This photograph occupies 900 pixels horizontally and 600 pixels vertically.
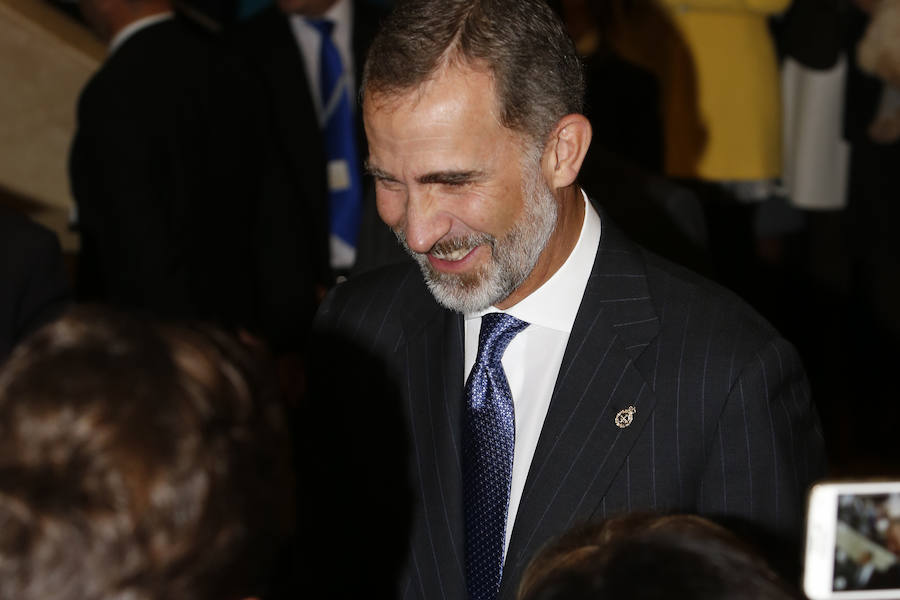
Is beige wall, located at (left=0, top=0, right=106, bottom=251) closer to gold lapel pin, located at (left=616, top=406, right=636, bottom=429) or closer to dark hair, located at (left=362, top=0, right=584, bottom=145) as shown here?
dark hair, located at (left=362, top=0, right=584, bottom=145)

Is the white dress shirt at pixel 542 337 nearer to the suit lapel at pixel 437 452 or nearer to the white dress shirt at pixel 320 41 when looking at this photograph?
the suit lapel at pixel 437 452

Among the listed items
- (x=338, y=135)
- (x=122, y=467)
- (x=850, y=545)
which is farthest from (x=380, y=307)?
(x=338, y=135)

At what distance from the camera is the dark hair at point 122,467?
0.85 m

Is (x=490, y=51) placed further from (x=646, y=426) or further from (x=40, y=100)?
(x=40, y=100)

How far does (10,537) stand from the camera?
0.85 m

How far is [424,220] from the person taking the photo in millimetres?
1637

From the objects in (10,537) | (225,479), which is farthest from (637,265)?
(10,537)

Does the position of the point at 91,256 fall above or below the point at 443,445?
below

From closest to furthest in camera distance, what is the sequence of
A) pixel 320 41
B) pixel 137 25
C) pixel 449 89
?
pixel 449 89 < pixel 137 25 < pixel 320 41

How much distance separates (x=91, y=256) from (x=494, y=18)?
2431 mm

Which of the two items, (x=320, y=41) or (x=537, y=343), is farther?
(x=320, y=41)

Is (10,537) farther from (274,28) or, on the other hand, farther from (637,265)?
(274,28)

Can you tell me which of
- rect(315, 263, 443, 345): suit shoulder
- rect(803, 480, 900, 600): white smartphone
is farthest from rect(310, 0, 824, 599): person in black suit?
rect(803, 480, 900, 600): white smartphone

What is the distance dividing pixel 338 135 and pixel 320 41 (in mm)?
334
